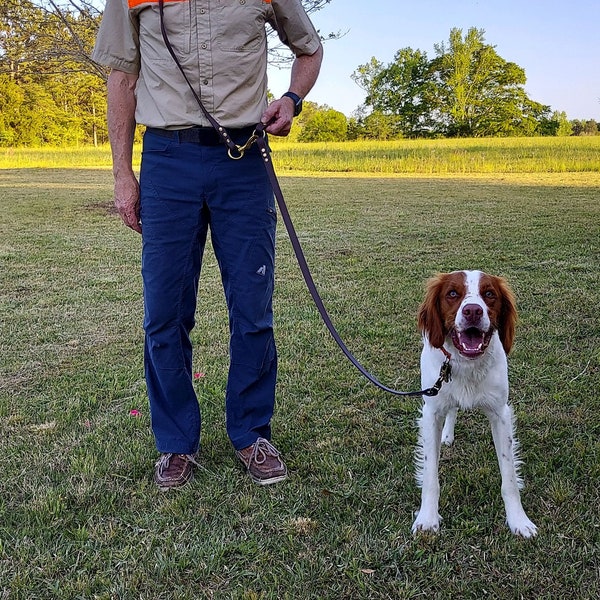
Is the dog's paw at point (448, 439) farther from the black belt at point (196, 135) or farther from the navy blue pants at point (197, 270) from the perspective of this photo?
the black belt at point (196, 135)

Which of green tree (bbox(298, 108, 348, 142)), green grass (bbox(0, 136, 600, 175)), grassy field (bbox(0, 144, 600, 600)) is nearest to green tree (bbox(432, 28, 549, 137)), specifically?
green tree (bbox(298, 108, 348, 142))

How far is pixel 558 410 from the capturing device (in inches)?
133

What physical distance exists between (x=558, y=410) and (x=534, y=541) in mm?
1243

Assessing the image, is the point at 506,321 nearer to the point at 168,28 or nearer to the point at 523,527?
the point at 523,527

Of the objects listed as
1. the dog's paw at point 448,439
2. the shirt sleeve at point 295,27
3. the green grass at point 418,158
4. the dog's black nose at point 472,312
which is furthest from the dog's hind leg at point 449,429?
the green grass at point 418,158

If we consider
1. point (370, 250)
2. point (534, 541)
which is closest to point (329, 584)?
point (534, 541)

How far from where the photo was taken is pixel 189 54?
245 centimetres

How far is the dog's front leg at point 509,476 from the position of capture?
93.1 inches

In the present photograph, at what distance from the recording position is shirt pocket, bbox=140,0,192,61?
2.41 m

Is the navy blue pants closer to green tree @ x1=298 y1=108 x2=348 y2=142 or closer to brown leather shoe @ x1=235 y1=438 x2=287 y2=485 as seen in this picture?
brown leather shoe @ x1=235 y1=438 x2=287 y2=485

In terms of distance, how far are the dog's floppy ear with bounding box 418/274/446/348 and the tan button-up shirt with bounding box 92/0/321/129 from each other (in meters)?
0.98

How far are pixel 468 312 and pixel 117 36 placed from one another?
5.54ft

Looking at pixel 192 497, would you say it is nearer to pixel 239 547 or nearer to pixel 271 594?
pixel 239 547

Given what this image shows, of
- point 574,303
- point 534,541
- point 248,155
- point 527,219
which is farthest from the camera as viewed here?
point 527,219
